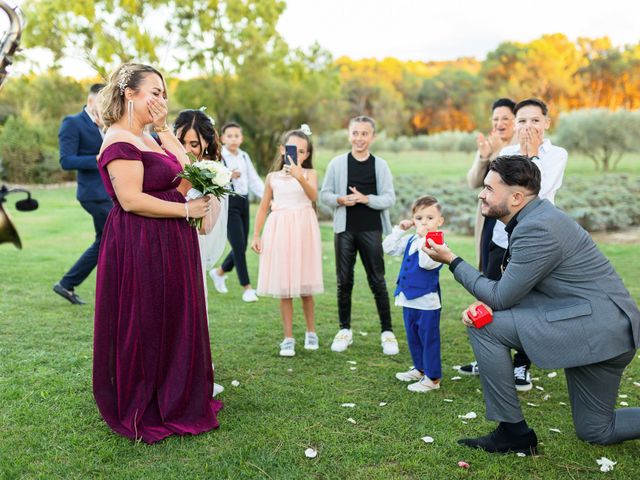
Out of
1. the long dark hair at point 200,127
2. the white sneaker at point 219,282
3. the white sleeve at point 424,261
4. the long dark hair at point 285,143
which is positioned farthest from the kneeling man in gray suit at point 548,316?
the white sneaker at point 219,282

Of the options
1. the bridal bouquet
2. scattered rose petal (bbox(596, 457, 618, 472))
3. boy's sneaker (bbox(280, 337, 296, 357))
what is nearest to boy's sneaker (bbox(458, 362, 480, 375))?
boy's sneaker (bbox(280, 337, 296, 357))

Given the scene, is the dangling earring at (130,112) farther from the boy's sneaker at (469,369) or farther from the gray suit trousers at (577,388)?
the boy's sneaker at (469,369)

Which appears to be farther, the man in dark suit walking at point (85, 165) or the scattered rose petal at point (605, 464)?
the man in dark suit walking at point (85, 165)

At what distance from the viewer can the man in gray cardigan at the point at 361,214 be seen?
5793 mm

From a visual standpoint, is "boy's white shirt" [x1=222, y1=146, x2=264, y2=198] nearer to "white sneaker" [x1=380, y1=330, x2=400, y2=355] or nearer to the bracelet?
"white sneaker" [x1=380, y1=330, x2=400, y2=355]

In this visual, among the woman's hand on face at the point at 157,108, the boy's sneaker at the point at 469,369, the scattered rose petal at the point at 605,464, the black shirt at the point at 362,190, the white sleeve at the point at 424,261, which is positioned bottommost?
the boy's sneaker at the point at 469,369

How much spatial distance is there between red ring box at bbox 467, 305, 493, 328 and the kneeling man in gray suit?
0.04 meters

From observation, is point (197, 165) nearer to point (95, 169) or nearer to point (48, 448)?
point (48, 448)

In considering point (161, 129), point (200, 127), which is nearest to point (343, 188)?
point (200, 127)

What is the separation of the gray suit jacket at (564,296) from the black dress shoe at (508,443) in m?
0.50

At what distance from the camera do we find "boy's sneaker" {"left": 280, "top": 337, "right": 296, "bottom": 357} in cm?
560

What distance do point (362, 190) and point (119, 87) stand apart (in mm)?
2637

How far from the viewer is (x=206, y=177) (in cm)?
391

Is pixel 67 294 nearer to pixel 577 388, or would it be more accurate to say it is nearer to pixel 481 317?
pixel 481 317
